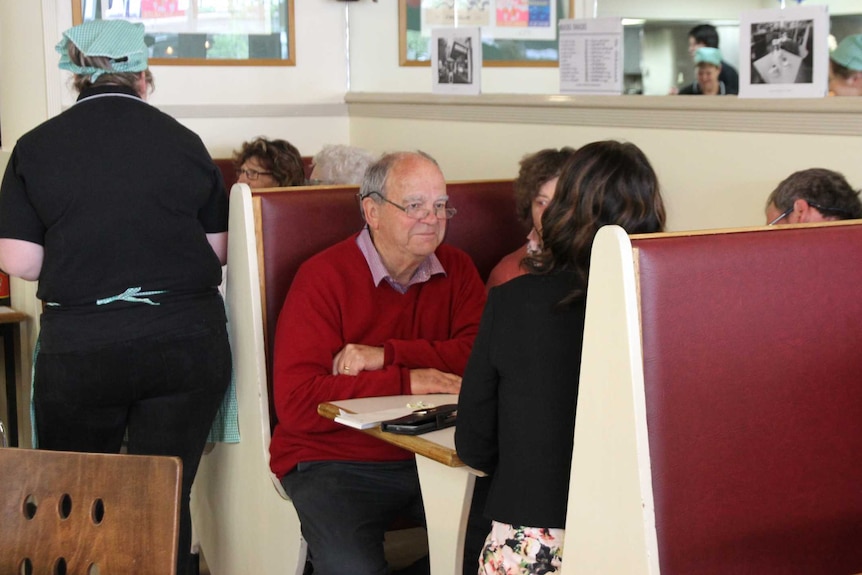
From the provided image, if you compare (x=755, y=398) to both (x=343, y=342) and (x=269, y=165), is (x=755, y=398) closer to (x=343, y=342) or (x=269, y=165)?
(x=343, y=342)

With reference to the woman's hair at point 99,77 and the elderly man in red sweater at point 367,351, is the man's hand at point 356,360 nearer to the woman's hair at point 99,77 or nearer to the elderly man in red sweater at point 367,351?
the elderly man in red sweater at point 367,351

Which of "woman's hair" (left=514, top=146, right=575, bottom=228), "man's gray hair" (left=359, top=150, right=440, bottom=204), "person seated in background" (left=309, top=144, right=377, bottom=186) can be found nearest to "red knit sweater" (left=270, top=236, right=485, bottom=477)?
"man's gray hair" (left=359, top=150, right=440, bottom=204)

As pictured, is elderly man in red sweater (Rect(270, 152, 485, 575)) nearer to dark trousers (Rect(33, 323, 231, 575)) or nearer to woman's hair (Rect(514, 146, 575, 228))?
dark trousers (Rect(33, 323, 231, 575))

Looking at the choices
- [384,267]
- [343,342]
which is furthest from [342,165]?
[343,342]

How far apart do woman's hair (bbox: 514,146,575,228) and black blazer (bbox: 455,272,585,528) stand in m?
1.25

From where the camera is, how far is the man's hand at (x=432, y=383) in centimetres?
266

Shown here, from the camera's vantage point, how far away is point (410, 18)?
5660 millimetres

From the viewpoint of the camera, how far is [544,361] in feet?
6.52

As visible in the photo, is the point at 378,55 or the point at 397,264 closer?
the point at 397,264

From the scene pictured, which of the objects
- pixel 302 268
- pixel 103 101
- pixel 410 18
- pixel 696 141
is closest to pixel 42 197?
pixel 103 101

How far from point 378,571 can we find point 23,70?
3.03m

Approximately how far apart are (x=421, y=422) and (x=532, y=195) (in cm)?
114

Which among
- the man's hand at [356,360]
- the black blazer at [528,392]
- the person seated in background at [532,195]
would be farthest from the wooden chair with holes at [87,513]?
the person seated in background at [532,195]

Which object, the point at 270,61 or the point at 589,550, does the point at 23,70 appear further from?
the point at 589,550
